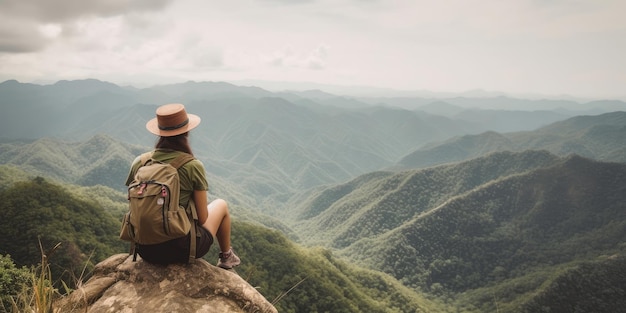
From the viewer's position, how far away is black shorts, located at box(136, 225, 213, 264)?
5.68m

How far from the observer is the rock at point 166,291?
521 centimetres

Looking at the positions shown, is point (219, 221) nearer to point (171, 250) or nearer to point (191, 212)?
point (191, 212)

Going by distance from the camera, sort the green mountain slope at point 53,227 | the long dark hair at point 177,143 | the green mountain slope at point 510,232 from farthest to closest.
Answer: the green mountain slope at point 510,232, the green mountain slope at point 53,227, the long dark hair at point 177,143

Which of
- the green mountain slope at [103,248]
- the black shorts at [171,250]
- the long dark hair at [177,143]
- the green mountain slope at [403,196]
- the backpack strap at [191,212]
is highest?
the long dark hair at [177,143]

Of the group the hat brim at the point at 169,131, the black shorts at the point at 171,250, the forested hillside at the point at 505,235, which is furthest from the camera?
the forested hillside at the point at 505,235

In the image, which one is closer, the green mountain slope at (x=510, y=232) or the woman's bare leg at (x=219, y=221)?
the woman's bare leg at (x=219, y=221)

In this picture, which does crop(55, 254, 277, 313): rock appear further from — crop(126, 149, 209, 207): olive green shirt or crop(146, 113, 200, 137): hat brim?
crop(146, 113, 200, 137): hat brim

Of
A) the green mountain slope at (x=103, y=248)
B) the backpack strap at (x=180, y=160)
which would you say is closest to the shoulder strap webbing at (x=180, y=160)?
the backpack strap at (x=180, y=160)

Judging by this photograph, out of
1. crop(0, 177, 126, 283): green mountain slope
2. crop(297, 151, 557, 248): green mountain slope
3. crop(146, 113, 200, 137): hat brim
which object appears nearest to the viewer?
crop(146, 113, 200, 137): hat brim

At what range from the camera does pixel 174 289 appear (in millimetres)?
5551

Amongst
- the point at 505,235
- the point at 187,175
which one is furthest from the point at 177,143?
the point at 505,235

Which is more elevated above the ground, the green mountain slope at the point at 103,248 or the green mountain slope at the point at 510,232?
the green mountain slope at the point at 103,248

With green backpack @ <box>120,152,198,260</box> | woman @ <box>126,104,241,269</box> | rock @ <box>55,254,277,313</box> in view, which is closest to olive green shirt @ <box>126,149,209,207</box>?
woman @ <box>126,104,241,269</box>

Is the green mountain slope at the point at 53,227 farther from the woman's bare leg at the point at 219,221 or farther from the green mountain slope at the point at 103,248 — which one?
the woman's bare leg at the point at 219,221
